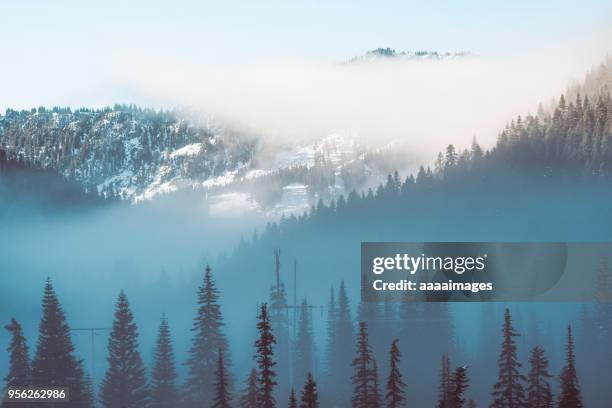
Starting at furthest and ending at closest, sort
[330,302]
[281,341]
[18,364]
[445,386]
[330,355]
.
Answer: [330,302] < [281,341] < [330,355] < [18,364] < [445,386]

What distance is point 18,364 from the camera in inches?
2963

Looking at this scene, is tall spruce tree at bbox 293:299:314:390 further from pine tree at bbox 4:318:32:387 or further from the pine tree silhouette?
pine tree at bbox 4:318:32:387

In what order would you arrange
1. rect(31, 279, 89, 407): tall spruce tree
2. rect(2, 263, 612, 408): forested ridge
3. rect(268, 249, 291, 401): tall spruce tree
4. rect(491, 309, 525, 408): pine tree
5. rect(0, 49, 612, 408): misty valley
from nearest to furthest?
rect(491, 309, 525, 408): pine tree → rect(31, 279, 89, 407): tall spruce tree → rect(2, 263, 612, 408): forested ridge → rect(0, 49, 612, 408): misty valley → rect(268, 249, 291, 401): tall spruce tree

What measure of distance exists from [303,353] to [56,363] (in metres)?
25.5

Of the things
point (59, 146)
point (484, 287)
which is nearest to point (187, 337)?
point (484, 287)

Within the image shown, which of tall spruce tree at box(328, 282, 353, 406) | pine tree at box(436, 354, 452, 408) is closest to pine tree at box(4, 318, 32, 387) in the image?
tall spruce tree at box(328, 282, 353, 406)

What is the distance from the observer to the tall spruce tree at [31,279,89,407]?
7419 cm

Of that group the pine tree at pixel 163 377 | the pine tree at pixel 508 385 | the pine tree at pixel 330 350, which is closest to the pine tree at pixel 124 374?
the pine tree at pixel 163 377

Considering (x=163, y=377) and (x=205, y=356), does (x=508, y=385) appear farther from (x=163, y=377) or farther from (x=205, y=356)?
(x=163, y=377)

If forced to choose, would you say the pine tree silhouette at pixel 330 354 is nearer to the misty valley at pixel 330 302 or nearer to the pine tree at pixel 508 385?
the misty valley at pixel 330 302

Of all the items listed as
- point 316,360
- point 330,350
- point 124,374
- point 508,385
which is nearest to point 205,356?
point 124,374

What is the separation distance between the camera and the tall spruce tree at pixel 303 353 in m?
81.9

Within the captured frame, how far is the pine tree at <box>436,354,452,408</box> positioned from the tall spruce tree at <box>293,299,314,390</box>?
46.2 ft

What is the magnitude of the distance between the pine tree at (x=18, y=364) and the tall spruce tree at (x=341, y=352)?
1194 inches
